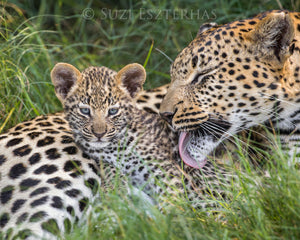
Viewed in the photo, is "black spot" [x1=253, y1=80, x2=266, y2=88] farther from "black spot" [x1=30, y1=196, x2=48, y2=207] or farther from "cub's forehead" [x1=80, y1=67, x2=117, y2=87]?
"black spot" [x1=30, y1=196, x2=48, y2=207]

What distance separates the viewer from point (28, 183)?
14.1 ft

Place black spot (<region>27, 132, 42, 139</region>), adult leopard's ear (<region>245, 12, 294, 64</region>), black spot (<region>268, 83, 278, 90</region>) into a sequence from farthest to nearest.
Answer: black spot (<region>27, 132, 42, 139</region>) < black spot (<region>268, 83, 278, 90</region>) < adult leopard's ear (<region>245, 12, 294, 64</region>)

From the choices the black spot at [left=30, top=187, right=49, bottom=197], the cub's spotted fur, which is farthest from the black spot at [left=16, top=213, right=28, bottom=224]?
the black spot at [left=30, top=187, right=49, bottom=197]

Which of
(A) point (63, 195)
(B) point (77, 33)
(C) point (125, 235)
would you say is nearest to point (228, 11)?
(B) point (77, 33)

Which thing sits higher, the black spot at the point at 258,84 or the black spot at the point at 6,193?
the black spot at the point at 258,84

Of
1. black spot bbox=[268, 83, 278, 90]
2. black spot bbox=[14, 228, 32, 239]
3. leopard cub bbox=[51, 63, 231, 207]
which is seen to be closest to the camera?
black spot bbox=[14, 228, 32, 239]

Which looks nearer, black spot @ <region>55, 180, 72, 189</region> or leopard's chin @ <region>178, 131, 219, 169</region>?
black spot @ <region>55, 180, 72, 189</region>

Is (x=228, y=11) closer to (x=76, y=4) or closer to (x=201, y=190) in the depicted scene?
(x=76, y=4)

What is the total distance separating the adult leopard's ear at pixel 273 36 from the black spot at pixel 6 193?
251 centimetres

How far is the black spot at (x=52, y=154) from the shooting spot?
4.56 m

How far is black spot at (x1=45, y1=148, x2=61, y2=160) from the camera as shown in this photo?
14.9ft

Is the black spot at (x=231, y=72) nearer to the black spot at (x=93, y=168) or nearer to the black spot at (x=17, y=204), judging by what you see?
the black spot at (x=93, y=168)

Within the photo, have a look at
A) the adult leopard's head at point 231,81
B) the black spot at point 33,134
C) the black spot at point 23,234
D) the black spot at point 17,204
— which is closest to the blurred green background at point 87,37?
the black spot at point 33,134

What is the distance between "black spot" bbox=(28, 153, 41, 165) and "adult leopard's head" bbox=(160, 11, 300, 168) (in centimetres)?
123
